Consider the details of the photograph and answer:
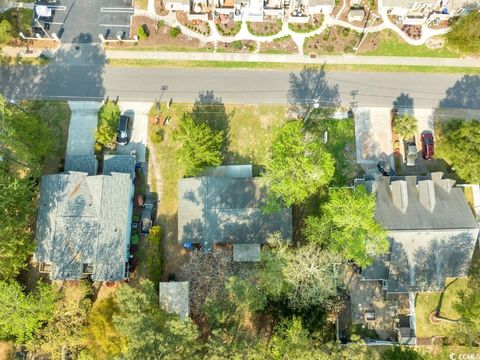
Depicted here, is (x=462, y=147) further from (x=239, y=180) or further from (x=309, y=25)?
(x=239, y=180)

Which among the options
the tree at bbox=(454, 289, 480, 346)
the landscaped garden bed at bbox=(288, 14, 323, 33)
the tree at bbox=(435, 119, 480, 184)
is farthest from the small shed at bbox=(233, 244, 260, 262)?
the landscaped garden bed at bbox=(288, 14, 323, 33)

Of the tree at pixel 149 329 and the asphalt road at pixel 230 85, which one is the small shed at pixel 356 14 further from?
the tree at pixel 149 329

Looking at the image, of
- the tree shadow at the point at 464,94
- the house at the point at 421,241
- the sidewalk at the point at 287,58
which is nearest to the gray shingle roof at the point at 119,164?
the sidewalk at the point at 287,58

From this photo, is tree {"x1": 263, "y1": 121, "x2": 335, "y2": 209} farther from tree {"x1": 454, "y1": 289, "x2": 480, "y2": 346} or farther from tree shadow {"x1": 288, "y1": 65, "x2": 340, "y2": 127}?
tree {"x1": 454, "y1": 289, "x2": 480, "y2": 346}

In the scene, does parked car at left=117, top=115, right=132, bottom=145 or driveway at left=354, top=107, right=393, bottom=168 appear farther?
driveway at left=354, top=107, right=393, bottom=168

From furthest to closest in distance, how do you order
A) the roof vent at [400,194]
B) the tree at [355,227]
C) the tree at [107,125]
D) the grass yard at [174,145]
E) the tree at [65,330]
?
the grass yard at [174,145] → the tree at [107,125] → the roof vent at [400,194] → the tree at [65,330] → the tree at [355,227]

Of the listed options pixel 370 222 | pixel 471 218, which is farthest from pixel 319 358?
pixel 471 218
